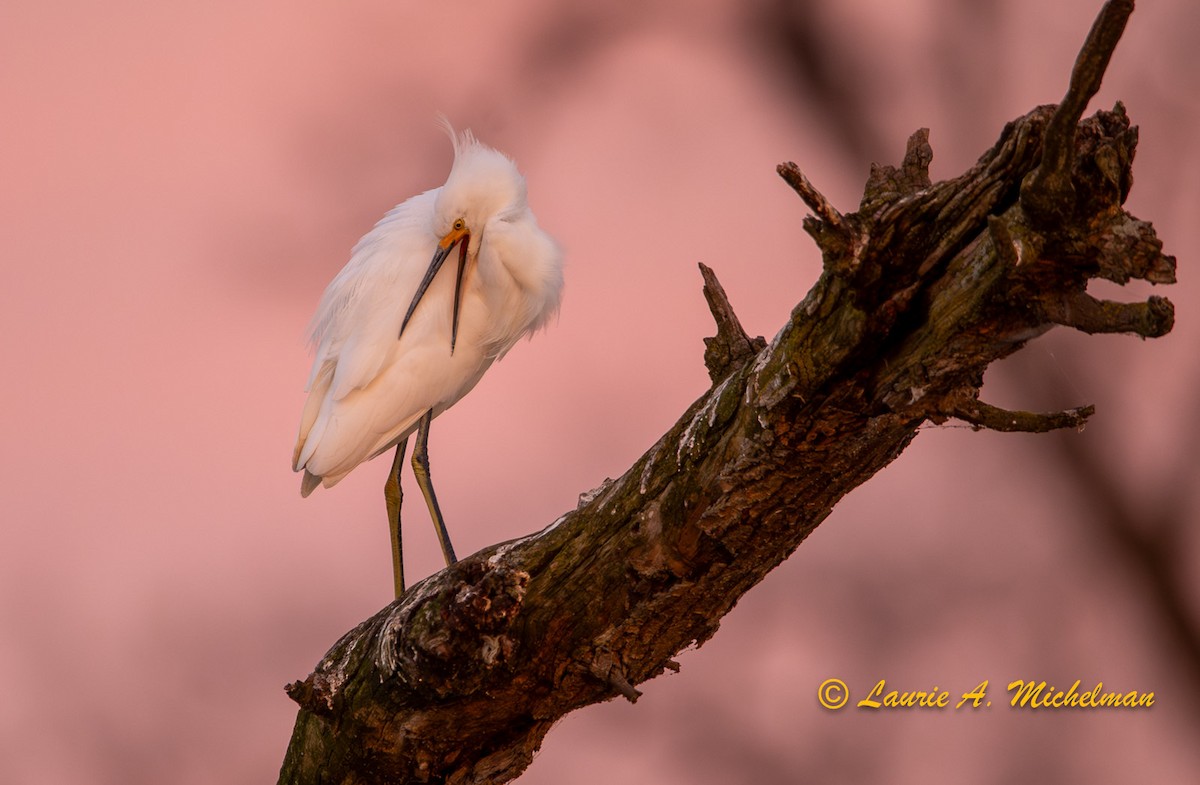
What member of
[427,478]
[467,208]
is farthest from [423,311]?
[427,478]

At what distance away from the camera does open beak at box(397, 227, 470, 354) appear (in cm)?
248

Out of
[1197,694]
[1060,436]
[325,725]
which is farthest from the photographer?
[1060,436]

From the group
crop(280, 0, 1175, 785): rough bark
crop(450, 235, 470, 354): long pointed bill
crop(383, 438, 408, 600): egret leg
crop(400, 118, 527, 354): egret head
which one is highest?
crop(400, 118, 527, 354): egret head

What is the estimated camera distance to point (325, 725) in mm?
1622

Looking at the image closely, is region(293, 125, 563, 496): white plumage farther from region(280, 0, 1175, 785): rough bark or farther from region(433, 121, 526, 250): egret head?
region(280, 0, 1175, 785): rough bark

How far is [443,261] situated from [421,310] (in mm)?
122

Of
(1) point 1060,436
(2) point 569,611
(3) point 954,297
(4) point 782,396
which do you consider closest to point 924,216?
(3) point 954,297

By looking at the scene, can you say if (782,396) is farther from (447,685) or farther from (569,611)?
(447,685)

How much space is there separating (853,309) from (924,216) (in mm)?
102

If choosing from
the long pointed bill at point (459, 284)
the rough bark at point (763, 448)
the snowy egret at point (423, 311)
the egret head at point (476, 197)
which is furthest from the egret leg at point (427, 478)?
the rough bark at point (763, 448)

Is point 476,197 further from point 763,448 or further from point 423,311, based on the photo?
point 763,448

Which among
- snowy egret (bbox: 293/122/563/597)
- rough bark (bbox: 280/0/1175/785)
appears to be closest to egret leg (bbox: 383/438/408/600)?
snowy egret (bbox: 293/122/563/597)

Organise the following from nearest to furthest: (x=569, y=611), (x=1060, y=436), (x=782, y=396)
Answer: (x=782, y=396), (x=569, y=611), (x=1060, y=436)

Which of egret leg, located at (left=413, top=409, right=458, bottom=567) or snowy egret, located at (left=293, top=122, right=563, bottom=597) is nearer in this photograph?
snowy egret, located at (left=293, top=122, right=563, bottom=597)
